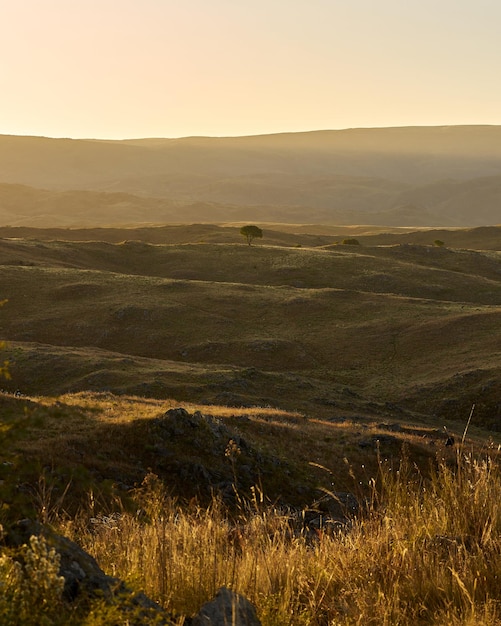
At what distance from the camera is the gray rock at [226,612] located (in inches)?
206

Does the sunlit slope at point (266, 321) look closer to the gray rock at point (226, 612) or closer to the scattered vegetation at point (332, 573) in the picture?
the scattered vegetation at point (332, 573)

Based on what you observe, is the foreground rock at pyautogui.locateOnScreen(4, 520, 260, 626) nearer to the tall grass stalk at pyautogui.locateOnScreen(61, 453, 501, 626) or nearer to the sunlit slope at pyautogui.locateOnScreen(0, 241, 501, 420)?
the tall grass stalk at pyautogui.locateOnScreen(61, 453, 501, 626)

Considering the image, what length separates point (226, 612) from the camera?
538cm

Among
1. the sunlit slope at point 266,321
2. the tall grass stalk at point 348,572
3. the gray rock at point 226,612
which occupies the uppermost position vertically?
the gray rock at point 226,612

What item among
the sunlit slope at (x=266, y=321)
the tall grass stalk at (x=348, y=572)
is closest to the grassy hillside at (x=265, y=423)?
the tall grass stalk at (x=348, y=572)

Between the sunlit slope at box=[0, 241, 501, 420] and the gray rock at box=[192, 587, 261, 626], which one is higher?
the gray rock at box=[192, 587, 261, 626]

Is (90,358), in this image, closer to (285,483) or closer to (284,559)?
(285,483)

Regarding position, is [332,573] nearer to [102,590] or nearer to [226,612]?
[226,612]

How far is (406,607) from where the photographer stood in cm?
583

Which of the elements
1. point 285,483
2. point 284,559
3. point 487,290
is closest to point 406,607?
point 284,559

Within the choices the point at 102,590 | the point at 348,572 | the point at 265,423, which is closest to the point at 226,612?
the point at 102,590

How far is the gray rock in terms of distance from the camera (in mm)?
5242

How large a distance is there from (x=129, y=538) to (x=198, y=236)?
14545 cm

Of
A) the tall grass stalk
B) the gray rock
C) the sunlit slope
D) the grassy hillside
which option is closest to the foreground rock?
the gray rock
